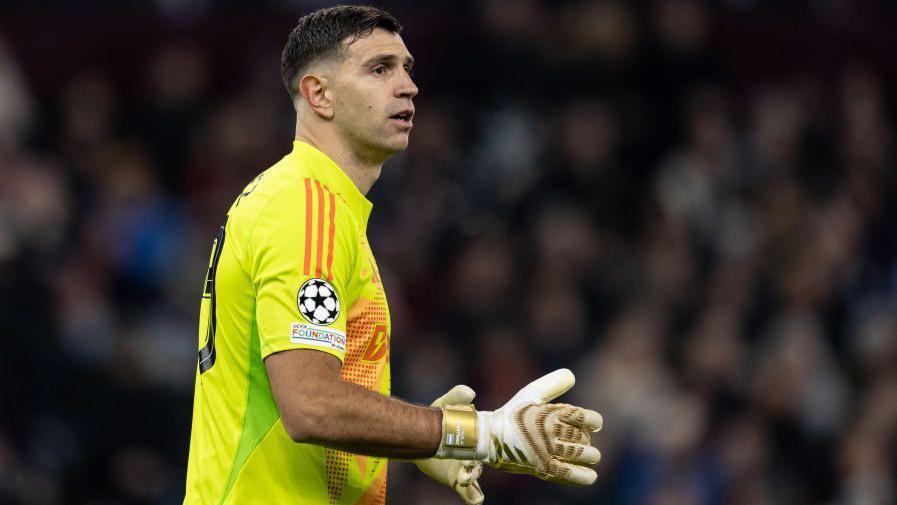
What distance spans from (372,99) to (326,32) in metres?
0.29

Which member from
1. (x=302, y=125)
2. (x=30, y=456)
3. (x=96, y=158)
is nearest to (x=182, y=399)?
(x=30, y=456)

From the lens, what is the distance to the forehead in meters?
4.96

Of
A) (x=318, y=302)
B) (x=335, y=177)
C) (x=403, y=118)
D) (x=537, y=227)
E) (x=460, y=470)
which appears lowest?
(x=460, y=470)

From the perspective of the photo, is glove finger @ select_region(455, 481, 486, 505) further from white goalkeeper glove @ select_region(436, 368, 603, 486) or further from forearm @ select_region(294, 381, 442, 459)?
forearm @ select_region(294, 381, 442, 459)

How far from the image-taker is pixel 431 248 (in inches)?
454

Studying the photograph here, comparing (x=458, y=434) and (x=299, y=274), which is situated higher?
(x=299, y=274)

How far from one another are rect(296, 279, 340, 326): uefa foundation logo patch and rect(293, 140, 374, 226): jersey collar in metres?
0.58

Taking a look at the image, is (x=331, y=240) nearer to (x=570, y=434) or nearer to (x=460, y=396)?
(x=460, y=396)

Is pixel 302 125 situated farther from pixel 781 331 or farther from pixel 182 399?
pixel 781 331

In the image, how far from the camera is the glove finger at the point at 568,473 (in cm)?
452

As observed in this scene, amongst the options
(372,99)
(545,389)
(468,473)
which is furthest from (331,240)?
(468,473)

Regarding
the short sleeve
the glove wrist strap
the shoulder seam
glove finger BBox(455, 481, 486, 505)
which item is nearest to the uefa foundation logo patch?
the short sleeve

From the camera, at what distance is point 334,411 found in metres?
4.20

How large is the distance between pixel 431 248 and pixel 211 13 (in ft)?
10.5
